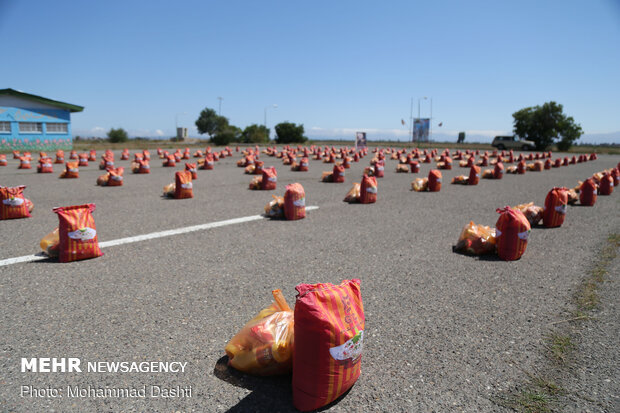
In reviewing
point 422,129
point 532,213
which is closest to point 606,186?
point 532,213

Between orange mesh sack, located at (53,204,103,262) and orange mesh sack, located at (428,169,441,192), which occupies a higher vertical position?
orange mesh sack, located at (428,169,441,192)

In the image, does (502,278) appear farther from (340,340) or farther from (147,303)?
(147,303)

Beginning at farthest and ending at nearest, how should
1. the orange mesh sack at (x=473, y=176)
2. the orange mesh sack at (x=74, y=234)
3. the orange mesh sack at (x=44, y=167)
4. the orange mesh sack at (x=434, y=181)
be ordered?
the orange mesh sack at (x=44, y=167) → the orange mesh sack at (x=473, y=176) → the orange mesh sack at (x=434, y=181) → the orange mesh sack at (x=74, y=234)

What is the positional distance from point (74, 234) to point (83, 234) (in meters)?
0.10

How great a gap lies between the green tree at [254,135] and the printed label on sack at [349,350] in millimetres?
66159

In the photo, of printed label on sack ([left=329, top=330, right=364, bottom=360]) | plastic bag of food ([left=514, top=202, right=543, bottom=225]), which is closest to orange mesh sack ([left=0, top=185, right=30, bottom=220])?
printed label on sack ([left=329, top=330, right=364, bottom=360])

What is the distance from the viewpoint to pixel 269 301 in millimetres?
3977

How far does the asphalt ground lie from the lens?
264cm

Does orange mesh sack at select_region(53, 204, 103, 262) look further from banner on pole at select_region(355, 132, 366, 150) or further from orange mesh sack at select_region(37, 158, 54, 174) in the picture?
banner on pole at select_region(355, 132, 366, 150)

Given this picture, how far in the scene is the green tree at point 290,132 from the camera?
6612 centimetres

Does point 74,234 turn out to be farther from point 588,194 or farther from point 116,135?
point 116,135

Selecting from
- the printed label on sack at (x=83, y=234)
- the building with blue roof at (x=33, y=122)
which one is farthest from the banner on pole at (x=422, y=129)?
the printed label on sack at (x=83, y=234)

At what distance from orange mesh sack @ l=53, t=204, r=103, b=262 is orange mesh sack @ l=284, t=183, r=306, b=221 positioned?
3684mm

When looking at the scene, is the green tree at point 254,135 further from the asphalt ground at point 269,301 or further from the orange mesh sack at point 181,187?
the asphalt ground at point 269,301
